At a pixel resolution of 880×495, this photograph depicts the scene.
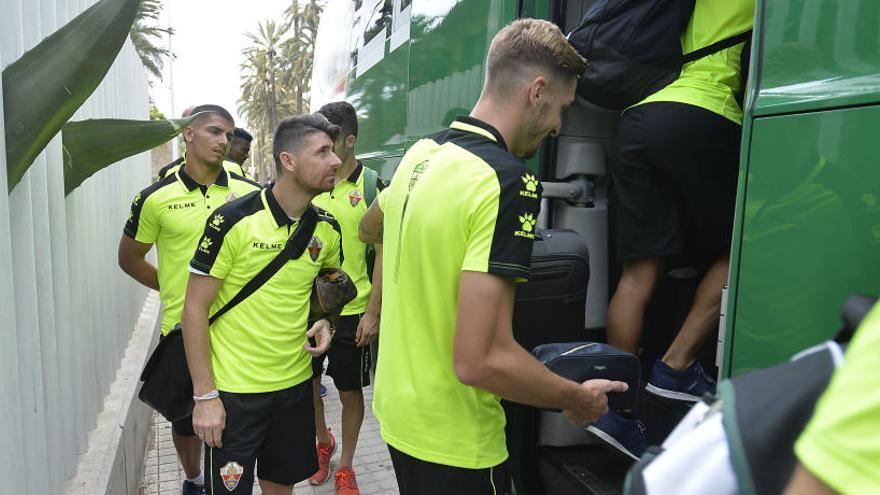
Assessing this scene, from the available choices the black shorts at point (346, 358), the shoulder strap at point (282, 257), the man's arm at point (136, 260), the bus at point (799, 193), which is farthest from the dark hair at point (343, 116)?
the bus at point (799, 193)

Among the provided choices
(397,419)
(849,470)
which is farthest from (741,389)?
(397,419)

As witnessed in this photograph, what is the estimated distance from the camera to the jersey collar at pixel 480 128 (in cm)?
180

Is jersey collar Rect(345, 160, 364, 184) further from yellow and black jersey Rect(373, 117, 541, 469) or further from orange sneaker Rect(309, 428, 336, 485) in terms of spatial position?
yellow and black jersey Rect(373, 117, 541, 469)

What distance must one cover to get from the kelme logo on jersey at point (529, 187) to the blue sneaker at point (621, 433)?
104 cm

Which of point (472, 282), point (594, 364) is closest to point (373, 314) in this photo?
point (594, 364)

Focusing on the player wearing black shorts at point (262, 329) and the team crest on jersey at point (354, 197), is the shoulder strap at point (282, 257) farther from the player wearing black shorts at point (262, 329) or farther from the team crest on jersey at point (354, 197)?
the team crest on jersey at point (354, 197)

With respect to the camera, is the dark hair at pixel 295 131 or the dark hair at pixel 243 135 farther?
the dark hair at pixel 243 135

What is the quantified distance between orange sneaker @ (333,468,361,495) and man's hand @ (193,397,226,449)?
1.34 meters

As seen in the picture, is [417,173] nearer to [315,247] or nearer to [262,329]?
[315,247]

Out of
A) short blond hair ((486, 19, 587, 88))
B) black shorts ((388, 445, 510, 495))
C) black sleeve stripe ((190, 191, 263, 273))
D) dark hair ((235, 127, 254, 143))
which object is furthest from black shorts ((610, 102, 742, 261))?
dark hair ((235, 127, 254, 143))

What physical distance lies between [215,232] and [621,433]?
5.69 feet

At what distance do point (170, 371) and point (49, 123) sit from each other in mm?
1288

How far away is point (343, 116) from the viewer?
161 inches

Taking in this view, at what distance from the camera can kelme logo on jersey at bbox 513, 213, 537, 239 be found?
5.41 ft
